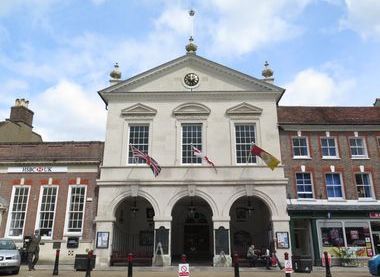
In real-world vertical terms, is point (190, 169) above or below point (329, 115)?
below

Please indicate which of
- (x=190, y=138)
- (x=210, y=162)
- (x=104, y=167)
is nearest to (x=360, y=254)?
(x=210, y=162)

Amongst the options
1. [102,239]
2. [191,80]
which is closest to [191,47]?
[191,80]

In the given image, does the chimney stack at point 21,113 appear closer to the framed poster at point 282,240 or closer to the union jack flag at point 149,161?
the union jack flag at point 149,161

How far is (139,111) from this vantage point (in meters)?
25.2

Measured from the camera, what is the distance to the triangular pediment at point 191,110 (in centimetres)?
2495

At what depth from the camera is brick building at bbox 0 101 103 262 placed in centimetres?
2391

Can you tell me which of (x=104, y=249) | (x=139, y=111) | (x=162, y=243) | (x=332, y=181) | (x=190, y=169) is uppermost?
(x=139, y=111)

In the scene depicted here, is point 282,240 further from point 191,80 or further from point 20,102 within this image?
point 20,102

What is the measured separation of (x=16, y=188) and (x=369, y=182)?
2294 centimetres

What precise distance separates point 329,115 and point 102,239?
17.4 metres

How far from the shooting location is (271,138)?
24438 mm

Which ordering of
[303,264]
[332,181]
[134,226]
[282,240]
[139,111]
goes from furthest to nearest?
[134,226]
[139,111]
[332,181]
[282,240]
[303,264]

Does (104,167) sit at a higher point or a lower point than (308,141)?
lower

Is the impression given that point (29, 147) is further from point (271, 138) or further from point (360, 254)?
point (360, 254)
